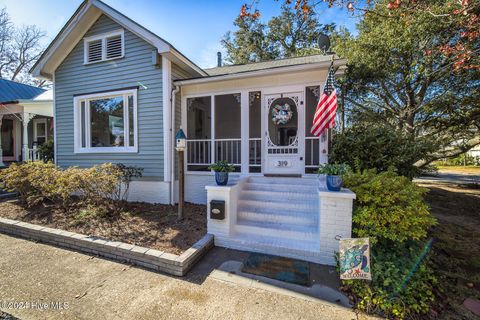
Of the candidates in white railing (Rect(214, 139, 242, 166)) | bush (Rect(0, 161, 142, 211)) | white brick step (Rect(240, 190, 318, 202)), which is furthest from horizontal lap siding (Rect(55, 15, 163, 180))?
white brick step (Rect(240, 190, 318, 202))

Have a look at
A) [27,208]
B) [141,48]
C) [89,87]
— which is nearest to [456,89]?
[141,48]

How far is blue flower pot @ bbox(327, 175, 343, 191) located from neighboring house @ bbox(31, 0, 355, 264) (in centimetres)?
90

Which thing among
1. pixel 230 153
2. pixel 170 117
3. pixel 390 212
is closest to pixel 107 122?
pixel 170 117

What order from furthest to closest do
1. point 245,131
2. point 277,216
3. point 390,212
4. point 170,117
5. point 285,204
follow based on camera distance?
point 170,117 < point 245,131 < point 285,204 < point 277,216 < point 390,212

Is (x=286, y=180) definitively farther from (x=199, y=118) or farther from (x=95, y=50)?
(x=95, y=50)

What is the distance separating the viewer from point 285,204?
176 inches

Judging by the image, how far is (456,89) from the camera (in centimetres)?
885

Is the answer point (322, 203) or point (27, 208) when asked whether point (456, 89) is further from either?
point (27, 208)

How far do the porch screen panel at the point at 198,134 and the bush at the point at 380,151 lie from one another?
3568 mm

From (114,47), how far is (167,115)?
289 centimetres

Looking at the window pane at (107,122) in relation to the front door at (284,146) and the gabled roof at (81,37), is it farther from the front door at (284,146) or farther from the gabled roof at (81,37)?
the front door at (284,146)

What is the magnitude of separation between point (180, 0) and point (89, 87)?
3829 mm

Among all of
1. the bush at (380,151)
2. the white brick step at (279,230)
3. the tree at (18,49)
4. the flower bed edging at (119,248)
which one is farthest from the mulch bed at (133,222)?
the tree at (18,49)

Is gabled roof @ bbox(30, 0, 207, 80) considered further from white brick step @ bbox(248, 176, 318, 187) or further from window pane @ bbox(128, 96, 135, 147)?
white brick step @ bbox(248, 176, 318, 187)
